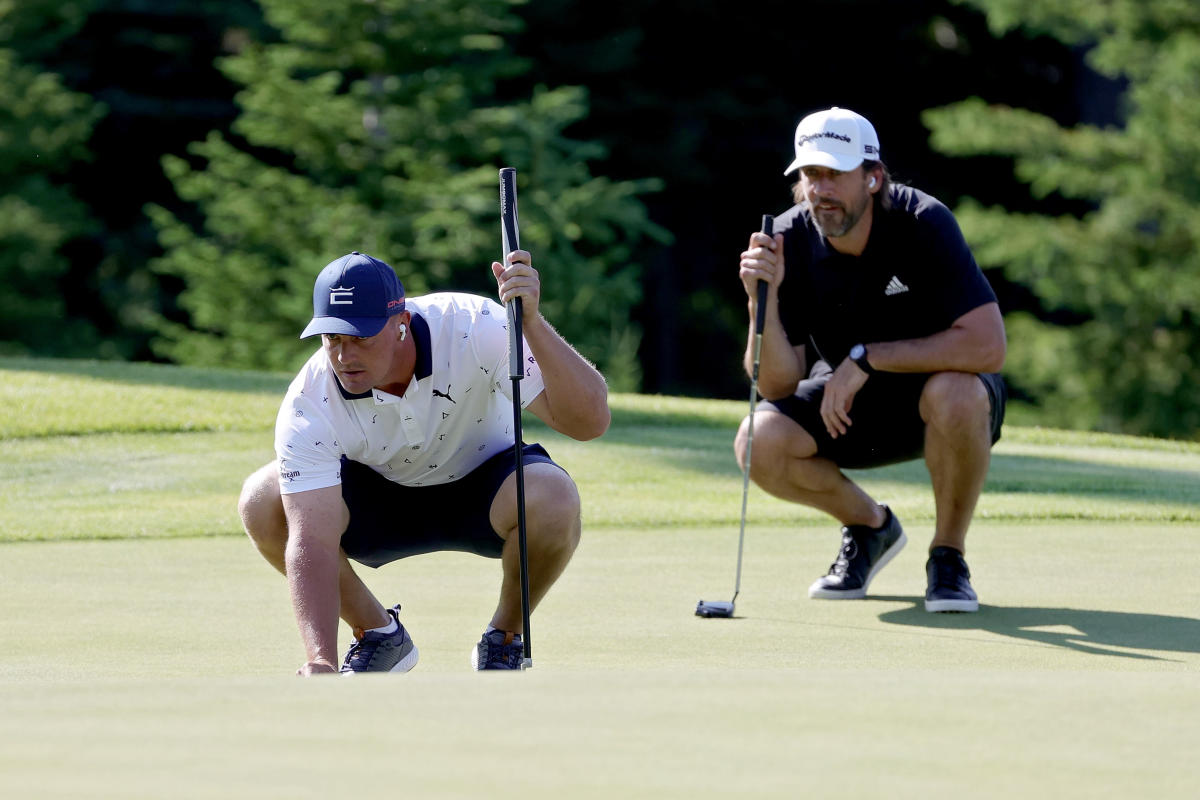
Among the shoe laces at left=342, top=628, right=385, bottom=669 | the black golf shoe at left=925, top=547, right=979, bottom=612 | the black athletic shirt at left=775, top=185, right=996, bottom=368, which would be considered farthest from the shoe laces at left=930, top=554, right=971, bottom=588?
the shoe laces at left=342, top=628, right=385, bottom=669

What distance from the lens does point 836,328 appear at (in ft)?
15.9

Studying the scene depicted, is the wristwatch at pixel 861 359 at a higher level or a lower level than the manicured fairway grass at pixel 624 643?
higher

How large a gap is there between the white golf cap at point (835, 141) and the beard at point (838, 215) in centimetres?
12

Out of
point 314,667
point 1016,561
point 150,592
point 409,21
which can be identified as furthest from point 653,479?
point 409,21

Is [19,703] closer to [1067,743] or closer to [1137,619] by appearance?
[1067,743]

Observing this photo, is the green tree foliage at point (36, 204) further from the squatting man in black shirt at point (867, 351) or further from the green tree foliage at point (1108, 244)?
the squatting man in black shirt at point (867, 351)

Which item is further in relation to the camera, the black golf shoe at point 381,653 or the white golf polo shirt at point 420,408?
the black golf shoe at point 381,653

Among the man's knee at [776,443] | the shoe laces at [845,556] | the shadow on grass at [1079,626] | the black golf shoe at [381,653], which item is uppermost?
the man's knee at [776,443]

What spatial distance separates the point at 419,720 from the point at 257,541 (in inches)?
78.3

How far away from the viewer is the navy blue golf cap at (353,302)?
11.0ft

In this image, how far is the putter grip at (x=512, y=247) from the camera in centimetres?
352

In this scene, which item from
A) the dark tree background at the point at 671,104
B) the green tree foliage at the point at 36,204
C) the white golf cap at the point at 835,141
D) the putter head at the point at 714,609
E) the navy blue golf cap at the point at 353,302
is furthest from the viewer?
the dark tree background at the point at 671,104

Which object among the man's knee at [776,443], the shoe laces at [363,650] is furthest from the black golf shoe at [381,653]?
the man's knee at [776,443]

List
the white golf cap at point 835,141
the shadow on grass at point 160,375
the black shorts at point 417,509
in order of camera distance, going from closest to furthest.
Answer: the black shorts at point 417,509 < the white golf cap at point 835,141 < the shadow on grass at point 160,375
